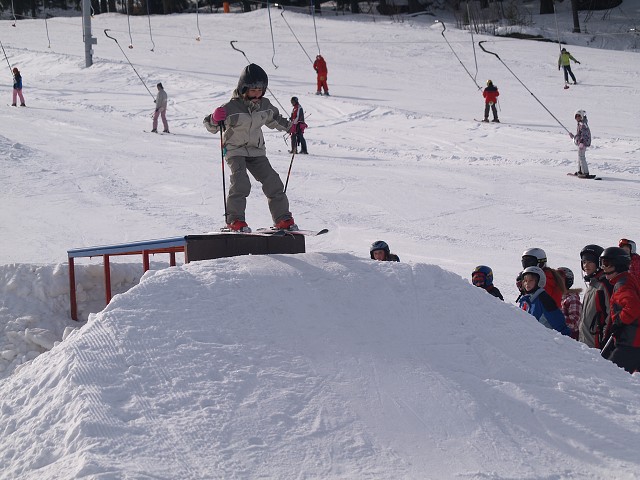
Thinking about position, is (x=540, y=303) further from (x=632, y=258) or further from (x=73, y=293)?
(x=73, y=293)

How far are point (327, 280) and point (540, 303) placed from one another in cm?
166

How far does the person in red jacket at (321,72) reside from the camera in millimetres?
24469

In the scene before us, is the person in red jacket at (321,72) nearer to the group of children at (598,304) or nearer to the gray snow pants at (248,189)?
the gray snow pants at (248,189)

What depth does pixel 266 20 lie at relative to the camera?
38.1 meters

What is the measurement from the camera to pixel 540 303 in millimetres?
6488

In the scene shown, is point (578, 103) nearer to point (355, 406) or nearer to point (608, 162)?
point (608, 162)

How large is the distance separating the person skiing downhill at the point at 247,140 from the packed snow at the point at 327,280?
4.58ft

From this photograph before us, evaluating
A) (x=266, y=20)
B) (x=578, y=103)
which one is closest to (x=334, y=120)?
(x=578, y=103)

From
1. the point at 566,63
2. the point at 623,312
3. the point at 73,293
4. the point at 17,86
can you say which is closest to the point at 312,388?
the point at 623,312

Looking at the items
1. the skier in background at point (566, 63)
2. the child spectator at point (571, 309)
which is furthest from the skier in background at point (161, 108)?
the child spectator at point (571, 309)

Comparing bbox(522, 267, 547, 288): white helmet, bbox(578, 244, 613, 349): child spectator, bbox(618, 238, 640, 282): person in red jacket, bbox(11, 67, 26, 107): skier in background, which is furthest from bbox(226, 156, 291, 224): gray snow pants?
bbox(11, 67, 26, 107): skier in background

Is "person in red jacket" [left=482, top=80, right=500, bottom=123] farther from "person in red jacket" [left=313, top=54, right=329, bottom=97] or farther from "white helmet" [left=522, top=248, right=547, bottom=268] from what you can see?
"white helmet" [left=522, top=248, right=547, bottom=268]

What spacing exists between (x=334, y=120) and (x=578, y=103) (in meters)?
6.79

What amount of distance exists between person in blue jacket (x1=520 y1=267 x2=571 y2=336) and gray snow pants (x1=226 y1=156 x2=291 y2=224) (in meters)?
2.32
